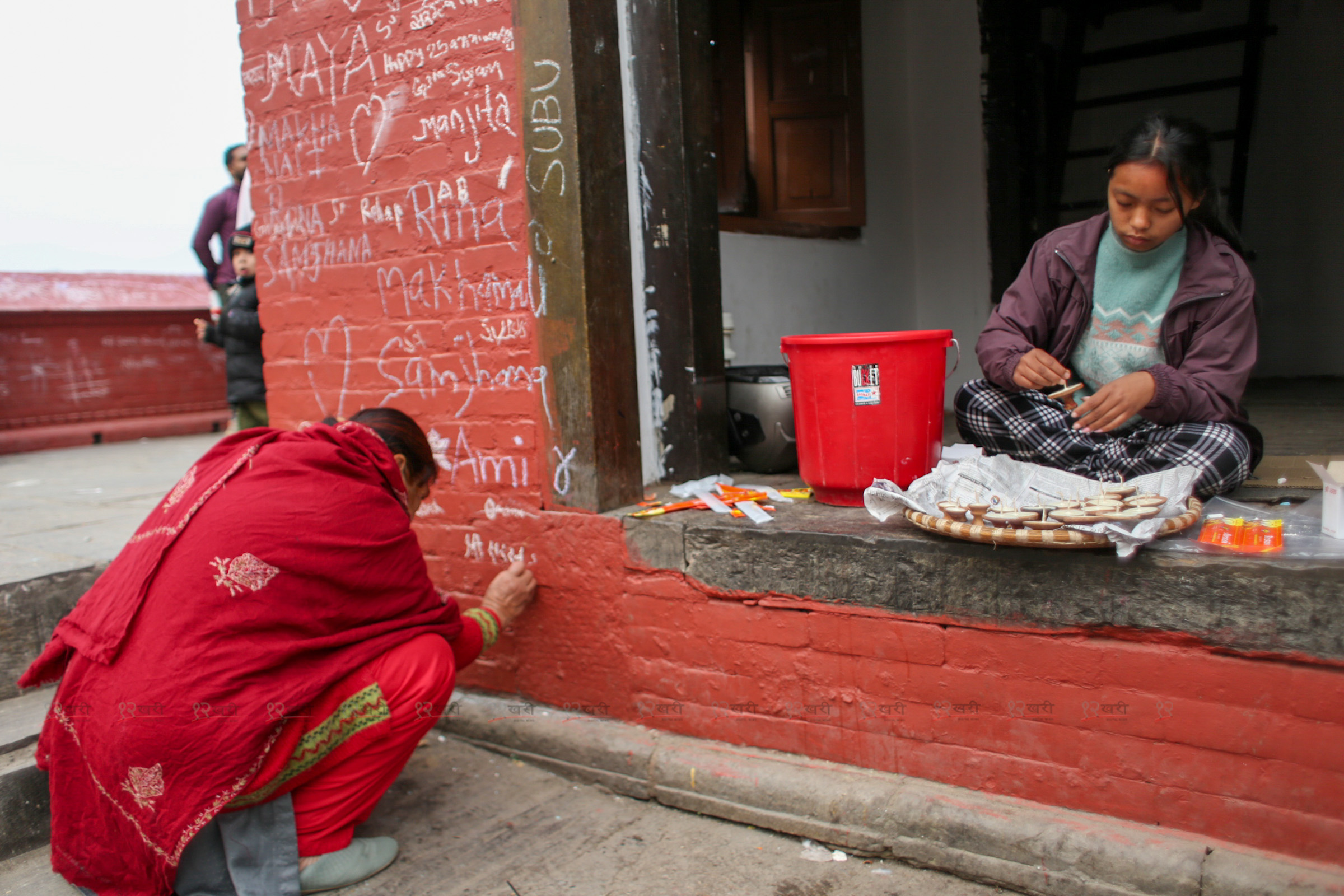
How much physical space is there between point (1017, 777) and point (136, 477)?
19.3 ft

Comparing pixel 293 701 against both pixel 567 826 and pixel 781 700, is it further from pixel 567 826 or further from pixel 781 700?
pixel 781 700

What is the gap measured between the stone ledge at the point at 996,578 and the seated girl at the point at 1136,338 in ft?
1.38

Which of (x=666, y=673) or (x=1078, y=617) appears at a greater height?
(x=1078, y=617)

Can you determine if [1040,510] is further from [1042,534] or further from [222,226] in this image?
[222,226]

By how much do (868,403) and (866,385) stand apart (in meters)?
0.05

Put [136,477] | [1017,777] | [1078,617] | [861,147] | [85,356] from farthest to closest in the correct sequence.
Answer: [85,356], [136,477], [861,147], [1017,777], [1078,617]

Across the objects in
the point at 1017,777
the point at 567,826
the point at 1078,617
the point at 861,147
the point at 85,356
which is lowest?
the point at 567,826

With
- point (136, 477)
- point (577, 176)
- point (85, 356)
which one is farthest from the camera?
point (85, 356)

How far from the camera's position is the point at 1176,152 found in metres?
2.14

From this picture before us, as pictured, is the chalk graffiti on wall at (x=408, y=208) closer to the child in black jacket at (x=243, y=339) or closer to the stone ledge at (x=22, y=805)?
the child in black jacket at (x=243, y=339)

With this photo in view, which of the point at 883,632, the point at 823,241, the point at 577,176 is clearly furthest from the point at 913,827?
the point at 823,241

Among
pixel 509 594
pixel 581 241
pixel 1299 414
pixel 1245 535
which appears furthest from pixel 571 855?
pixel 1299 414

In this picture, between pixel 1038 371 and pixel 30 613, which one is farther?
pixel 30 613

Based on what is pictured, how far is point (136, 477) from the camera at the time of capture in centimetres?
605
